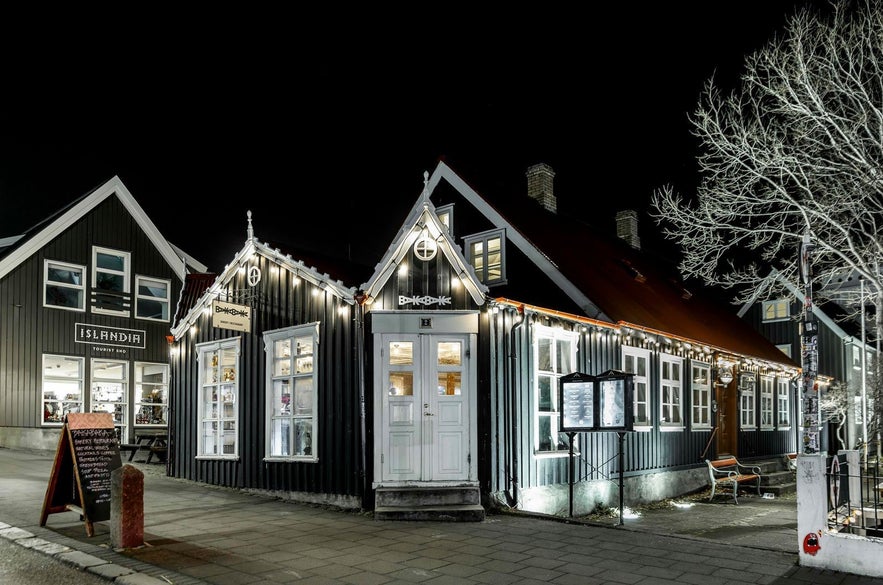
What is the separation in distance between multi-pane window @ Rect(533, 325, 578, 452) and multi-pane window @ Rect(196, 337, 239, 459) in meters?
5.80

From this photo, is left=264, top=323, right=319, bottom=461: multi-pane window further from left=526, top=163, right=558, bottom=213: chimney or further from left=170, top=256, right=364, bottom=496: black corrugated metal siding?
left=526, top=163, right=558, bottom=213: chimney

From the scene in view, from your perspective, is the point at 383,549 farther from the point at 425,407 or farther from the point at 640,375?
the point at 640,375

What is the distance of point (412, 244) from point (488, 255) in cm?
500

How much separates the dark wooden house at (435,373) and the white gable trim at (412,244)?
24 millimetres

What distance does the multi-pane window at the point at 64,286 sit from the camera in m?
22.2

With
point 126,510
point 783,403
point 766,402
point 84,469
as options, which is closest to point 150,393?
point 84,469

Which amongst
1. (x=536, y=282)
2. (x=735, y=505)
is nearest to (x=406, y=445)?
(x=536, y=282)

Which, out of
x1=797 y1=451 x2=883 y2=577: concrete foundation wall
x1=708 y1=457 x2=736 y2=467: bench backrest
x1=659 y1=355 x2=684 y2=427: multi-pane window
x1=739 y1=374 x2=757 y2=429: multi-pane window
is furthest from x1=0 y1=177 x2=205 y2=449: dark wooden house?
x1=739 y1=374 x2=757 y2=429: multi-pane window

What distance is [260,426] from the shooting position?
13.1 meters

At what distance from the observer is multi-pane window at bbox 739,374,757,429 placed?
824 inches

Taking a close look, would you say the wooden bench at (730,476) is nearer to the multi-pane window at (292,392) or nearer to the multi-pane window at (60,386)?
the multi-pane window at (292,392)

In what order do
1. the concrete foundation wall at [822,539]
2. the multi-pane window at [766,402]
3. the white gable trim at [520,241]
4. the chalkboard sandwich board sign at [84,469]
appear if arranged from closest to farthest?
the concrete foundation wall at [822,539] < the chalkboard sandwich board sign at [84,469] < the white gable trim at [520,241] < the multi-pane window at [766,402]

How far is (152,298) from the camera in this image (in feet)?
82.3

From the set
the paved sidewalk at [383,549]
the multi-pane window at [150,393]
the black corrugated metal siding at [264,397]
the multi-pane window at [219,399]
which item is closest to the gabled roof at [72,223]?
the multi-pane window at [150,393]
